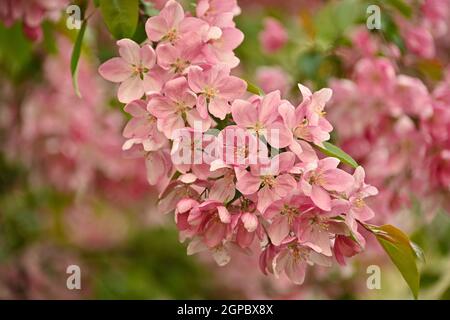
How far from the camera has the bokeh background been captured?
4.69ft

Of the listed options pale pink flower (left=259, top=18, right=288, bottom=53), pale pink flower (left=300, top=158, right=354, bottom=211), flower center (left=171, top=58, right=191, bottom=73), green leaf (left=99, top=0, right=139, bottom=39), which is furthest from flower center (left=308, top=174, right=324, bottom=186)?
pale pink flower (left=259, top=18, right=288, bottom=53)

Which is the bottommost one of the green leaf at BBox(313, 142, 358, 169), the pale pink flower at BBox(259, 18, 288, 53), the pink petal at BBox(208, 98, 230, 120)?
the green leaf at BBox(313, 142, 358, 169)

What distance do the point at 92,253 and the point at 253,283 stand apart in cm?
48

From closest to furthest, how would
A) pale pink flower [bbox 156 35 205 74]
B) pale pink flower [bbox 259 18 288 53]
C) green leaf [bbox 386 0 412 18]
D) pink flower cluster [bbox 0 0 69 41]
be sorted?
pale pink flower [bbox 156 35 205 74] < pink flower cluster [bbox 0 0 69 41] < green leaf [bbox 386 0 412 18] < pale pink flower [bbox 259 18 288 53]

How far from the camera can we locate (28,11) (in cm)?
132

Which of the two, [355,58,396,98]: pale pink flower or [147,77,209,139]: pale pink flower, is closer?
[147,77,209,139]: pale pink flower

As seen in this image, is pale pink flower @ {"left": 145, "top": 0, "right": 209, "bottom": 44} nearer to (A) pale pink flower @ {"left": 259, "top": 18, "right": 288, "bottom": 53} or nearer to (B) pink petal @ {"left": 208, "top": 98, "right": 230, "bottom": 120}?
(B) pink petal @ {"left": 208, "top": 98, "right": 230, "bottom": 120}

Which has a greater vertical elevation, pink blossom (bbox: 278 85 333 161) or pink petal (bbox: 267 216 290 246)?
pink blossom (bbox: 278 85 333 161)

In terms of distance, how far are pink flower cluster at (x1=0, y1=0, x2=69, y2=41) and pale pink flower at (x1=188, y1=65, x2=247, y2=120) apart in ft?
1.67

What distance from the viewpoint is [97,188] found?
2129mm

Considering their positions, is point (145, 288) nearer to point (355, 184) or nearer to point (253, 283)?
point (253, 283)

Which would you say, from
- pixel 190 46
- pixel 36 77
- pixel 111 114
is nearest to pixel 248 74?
pixel 111 114

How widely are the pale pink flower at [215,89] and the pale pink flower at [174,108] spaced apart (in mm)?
12

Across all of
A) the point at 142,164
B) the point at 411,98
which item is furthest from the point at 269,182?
the point at 142,164
